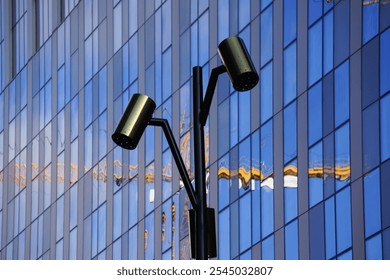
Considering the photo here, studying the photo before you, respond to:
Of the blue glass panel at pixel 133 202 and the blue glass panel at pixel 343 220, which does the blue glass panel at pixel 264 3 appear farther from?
the blue glass panel at pixel 133 202

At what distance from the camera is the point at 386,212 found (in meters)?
40.4

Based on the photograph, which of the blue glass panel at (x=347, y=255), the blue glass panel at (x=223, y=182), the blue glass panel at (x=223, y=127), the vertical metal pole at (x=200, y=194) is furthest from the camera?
the blue glass panel at (x=223, y=127)

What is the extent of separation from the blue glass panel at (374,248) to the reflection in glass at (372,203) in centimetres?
25

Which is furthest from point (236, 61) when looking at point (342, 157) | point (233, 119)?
point (233, 119)

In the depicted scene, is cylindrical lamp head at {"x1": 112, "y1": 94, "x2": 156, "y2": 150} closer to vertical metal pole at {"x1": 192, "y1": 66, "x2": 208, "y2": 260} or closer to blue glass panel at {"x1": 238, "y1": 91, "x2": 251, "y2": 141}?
vertical metal pole at {"x1": 192, "y1": 66, "x2": 208, "y2": 260}

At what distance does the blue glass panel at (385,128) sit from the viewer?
40.9m

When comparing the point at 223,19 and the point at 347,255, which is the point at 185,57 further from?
the point at 347,255

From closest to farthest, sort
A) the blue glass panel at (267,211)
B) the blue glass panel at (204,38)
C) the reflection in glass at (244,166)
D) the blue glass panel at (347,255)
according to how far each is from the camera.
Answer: the blue glass panel at (347,255) < the blue glass panel at (267,211) < the reflection in glass at (244,166) < the blue glass panel at (204,38)

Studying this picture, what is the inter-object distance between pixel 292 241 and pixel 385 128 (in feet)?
22.0

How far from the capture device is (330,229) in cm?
4328

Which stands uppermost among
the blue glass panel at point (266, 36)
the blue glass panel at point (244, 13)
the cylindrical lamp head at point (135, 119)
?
the blue glass panel at point (244, 13)

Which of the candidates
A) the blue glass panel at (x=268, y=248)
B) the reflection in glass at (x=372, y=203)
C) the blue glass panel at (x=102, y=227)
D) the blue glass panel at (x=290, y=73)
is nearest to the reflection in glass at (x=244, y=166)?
the blue glass panel at (x=268, y=248)
